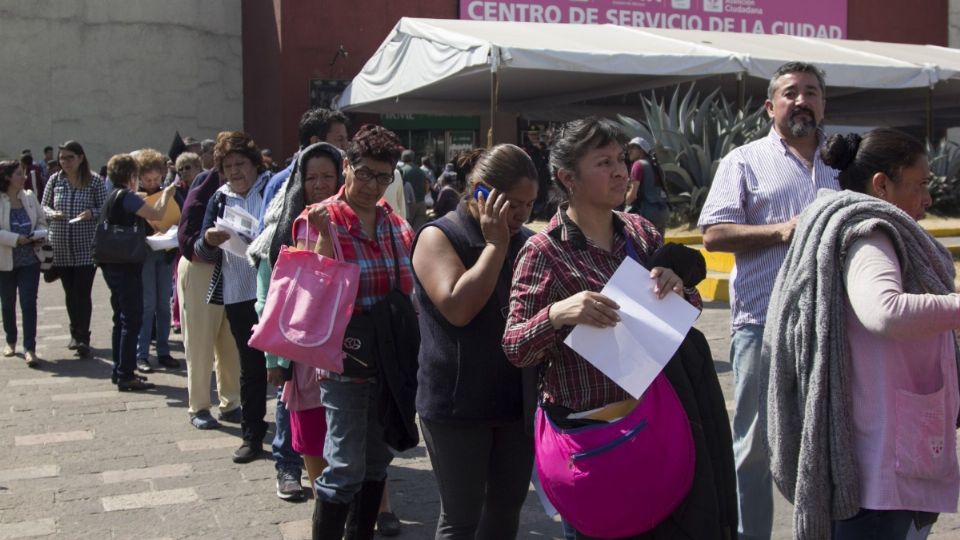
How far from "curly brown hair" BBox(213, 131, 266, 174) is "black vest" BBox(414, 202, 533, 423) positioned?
261 cm

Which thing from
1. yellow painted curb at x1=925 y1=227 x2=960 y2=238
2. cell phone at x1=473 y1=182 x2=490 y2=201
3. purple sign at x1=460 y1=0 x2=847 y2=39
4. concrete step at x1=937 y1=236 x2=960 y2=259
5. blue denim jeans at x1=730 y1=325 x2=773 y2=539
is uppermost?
purple sign at x1=460 y1=0 x2=847 y2=39

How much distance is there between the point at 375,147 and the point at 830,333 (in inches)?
74.2

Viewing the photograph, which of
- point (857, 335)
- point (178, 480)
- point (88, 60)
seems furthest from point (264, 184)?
point (88, 60)

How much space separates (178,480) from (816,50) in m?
14.8

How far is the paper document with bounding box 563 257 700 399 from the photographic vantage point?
2676 millimetres

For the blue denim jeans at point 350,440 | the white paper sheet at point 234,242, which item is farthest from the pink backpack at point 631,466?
the white paper sheet at point 234,242

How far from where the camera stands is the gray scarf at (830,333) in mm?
2611

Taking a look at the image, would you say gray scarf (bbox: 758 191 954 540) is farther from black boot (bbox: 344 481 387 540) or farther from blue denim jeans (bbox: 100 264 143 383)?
blue denim jeans (bbox: 100 264 143 383)

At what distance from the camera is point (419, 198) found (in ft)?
54.6

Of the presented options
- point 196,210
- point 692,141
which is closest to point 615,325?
point 196,210

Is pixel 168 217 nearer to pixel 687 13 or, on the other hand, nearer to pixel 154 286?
pixel 154 286

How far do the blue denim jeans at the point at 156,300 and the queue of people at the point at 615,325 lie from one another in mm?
4180

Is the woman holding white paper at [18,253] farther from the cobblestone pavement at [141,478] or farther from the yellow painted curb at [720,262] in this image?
the yellow painted curb at [720,262]

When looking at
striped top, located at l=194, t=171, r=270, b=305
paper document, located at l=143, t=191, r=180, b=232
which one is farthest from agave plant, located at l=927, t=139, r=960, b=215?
striped top, located at l=194, t=171, r=270, b=305
